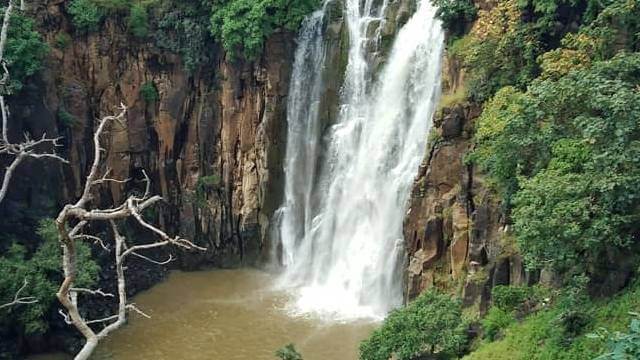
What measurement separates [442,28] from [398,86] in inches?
→ 92.4

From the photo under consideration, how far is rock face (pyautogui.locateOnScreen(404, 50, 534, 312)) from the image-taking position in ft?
50.7

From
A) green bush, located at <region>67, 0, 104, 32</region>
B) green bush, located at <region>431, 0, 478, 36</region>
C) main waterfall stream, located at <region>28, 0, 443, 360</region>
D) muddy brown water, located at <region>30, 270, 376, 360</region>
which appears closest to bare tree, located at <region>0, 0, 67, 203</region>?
green bush, located at <region>67, 0, 104, 32</region>

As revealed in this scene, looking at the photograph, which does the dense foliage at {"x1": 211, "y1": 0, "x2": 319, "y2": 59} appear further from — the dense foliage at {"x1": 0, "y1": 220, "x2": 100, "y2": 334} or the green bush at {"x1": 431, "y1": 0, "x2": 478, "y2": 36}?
the dense foliage at {"x1": 0, "y1": 220, "x2": 100, "y2": 334}

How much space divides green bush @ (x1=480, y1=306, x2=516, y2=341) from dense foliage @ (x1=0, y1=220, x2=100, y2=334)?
409 inches

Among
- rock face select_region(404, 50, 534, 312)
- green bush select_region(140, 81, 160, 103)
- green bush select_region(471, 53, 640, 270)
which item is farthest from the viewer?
green bush select_region(140, 81, 160, 103)

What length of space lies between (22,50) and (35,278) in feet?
23.6

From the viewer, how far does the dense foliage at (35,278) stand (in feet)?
60.6

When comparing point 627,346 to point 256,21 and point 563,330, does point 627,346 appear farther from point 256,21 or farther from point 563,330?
point 256,21

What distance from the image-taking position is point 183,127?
26.0 meters

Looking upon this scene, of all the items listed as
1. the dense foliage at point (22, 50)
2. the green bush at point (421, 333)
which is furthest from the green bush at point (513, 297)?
the dense foliage at point (22, 50)

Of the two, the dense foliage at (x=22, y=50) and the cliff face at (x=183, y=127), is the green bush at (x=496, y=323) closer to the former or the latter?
the cliff face at (x=183, y=127)

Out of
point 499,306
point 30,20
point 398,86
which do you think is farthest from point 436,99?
point 30,20

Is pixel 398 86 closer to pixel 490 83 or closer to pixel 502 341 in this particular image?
pixel 490 83

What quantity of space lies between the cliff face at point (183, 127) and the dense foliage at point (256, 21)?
1.72 feet
